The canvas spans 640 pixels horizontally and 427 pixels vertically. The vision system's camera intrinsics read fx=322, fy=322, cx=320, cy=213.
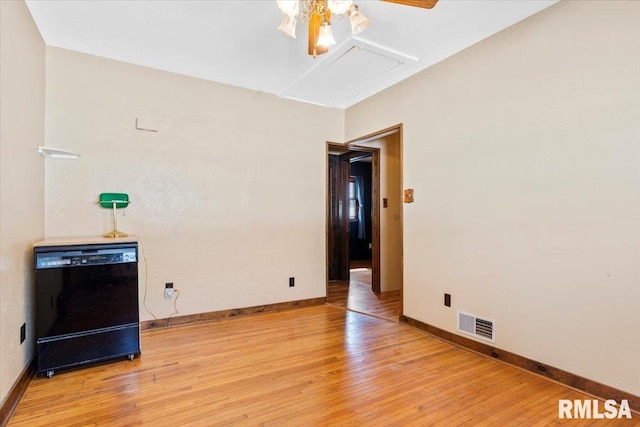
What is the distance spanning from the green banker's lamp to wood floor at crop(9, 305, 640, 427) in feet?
3.35

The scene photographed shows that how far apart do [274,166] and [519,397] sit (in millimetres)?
3126

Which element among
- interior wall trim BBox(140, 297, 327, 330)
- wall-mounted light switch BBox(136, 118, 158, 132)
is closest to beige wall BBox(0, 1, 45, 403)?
wall-mounted light switch BBox(136, 118, 158, 132)

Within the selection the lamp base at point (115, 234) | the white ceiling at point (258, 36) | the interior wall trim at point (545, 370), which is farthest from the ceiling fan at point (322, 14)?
the interior wall trim at point (545, 370)

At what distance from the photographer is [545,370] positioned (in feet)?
7.36

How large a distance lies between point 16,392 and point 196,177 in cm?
215

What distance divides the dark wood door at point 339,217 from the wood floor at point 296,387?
109 inches

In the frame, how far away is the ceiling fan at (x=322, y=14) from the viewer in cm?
164

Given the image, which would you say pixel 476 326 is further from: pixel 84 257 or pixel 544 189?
pixel 84 257

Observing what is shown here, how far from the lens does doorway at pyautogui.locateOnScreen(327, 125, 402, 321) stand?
4.26 m

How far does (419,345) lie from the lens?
2818mm

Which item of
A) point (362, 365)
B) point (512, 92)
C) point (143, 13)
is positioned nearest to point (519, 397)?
point (362, 365)

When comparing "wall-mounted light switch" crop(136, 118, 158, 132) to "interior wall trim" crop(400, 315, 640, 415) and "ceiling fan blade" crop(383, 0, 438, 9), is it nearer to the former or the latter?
"ceiling fan blade" crop(383, 0, 438, 9)

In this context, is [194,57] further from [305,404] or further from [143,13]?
[305,404]

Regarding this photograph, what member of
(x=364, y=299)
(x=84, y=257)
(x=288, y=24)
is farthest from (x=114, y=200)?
(x=364, y=299)
